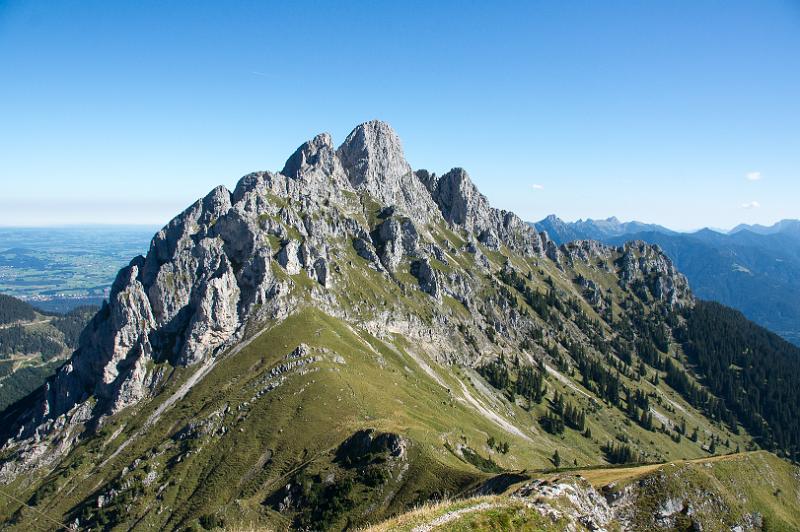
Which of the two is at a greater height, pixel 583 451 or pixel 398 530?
pixel 398 530

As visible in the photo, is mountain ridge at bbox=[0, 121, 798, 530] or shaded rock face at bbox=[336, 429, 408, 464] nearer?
shaded rock face at bbox=[336, 429, 408, 464]

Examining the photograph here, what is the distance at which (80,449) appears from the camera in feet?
471

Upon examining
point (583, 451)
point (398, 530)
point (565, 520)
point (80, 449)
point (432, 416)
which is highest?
point (398, 530)

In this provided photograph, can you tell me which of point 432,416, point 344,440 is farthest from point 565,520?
point 432,416

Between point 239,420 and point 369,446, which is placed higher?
point 369,446

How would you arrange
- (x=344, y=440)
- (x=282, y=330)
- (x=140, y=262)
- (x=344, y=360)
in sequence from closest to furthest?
(x=344, y=440), (x=344, y=360), (x=282, y=330), (x=140, y=262)

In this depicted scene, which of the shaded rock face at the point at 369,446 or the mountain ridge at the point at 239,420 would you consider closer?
the shaded rock face at the point at 369,446

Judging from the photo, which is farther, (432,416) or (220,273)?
(220,273)

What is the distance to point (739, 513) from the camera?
189ft

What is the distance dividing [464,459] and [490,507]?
73.6 meters

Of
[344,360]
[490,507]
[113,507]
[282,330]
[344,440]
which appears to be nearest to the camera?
[490,507]

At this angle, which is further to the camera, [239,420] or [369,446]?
[239,420]

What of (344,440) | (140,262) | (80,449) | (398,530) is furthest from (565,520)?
(140,262)

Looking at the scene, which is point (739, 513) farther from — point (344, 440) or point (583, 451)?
point (583, 451)
